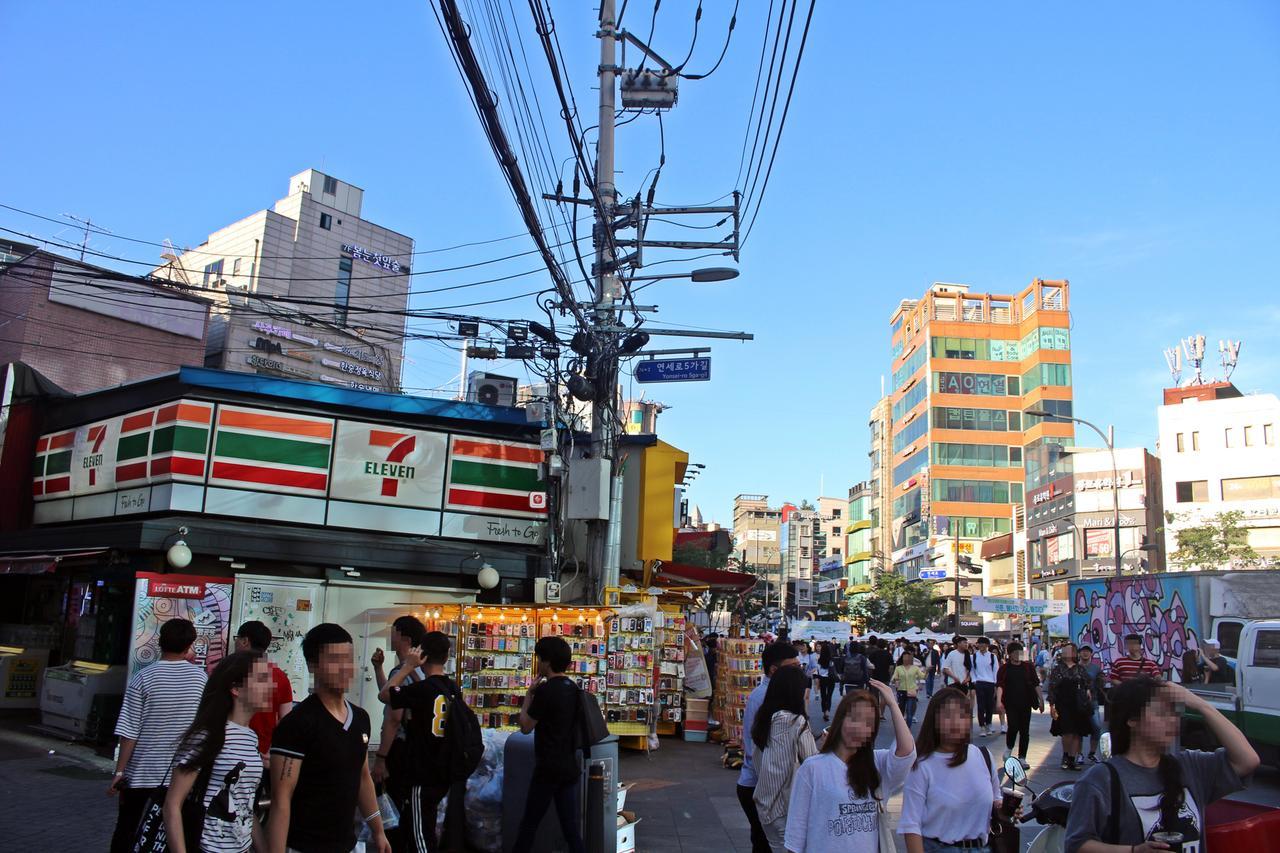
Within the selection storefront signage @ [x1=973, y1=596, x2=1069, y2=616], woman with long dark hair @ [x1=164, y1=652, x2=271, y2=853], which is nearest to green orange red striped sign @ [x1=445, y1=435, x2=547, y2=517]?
woman with long dark hair @ [x1=164, y1=652, x2=271, y2=853]

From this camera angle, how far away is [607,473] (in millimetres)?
15367

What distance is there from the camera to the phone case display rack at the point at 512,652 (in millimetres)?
12539

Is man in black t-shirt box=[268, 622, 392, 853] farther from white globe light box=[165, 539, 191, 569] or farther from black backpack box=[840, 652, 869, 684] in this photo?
black backpack box=[840, 652, 869, 684]

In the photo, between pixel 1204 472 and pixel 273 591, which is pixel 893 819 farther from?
pixel 1204 472

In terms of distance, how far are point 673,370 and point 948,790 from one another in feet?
38.4

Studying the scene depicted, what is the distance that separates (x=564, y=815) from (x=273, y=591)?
26.0ft

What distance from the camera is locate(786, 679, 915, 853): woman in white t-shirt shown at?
448cm

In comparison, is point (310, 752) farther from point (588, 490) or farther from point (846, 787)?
→ point (588, 490)

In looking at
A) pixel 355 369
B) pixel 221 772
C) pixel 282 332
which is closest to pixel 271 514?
pixel 221 772

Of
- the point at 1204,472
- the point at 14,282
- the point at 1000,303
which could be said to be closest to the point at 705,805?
the point at 14,282

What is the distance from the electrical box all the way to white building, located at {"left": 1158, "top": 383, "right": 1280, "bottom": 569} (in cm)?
4373

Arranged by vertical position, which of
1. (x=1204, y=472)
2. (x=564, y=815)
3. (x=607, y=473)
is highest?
(x=1204, y=472)

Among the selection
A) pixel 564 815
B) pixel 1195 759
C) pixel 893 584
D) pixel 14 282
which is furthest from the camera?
pixel 893 584

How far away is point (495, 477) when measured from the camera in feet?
54.3
